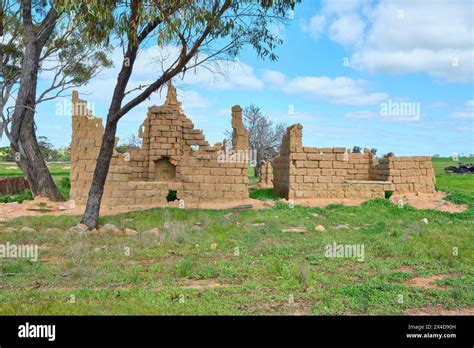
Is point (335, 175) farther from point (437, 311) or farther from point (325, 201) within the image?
point (437, 311)

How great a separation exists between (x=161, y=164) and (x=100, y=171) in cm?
625

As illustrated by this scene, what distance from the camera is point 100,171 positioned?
37.8 feet

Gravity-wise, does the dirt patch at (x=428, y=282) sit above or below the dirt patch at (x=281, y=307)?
below

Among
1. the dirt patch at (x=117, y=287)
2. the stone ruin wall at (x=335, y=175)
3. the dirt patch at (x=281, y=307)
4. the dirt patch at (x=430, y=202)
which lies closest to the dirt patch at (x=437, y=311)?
the dirt patch at (x=281, y=307)

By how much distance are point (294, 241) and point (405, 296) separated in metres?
4.01

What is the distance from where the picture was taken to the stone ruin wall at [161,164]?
15.6 meters

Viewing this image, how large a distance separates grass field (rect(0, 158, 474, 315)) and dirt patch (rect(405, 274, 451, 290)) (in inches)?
0.6

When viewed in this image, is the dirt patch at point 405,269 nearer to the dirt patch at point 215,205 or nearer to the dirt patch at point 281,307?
the dirt patch at point 281,307

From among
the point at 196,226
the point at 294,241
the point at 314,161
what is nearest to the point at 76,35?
the point at 314,161

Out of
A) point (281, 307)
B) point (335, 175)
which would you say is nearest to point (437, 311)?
point (281, 307)

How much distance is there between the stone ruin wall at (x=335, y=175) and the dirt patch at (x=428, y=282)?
10.2m

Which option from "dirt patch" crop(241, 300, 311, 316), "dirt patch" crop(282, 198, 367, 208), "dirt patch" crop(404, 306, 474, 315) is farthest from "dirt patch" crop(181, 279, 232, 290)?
"dirt patch" crop(282, 198, 367, 208)

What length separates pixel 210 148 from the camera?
56.7 feet
